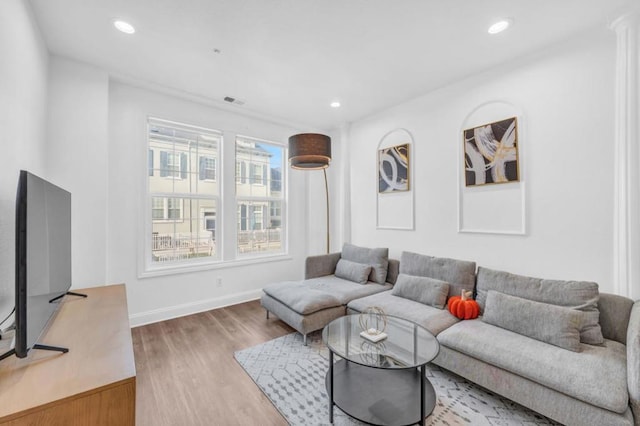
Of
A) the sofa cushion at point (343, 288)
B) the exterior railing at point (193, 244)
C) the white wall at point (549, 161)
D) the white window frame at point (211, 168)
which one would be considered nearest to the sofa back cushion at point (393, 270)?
the sofa cushion at point (343, 288)

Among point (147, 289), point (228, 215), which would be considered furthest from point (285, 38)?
point (147, 289)

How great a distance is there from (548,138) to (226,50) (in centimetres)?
310

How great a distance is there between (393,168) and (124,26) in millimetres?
3234

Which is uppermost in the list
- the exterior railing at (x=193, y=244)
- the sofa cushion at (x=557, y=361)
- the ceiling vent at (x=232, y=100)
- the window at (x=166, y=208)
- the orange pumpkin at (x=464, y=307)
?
the ceiling vent at (x=232, y=100)

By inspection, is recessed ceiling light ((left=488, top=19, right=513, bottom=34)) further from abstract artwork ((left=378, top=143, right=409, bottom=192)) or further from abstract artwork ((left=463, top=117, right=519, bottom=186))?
abstract artwork ((left=378, top=143, right=409, bottom=192))

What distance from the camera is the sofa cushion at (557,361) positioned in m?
1.53

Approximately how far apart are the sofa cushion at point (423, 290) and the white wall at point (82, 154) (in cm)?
319

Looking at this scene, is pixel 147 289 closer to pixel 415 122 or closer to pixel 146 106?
pixel 146 106

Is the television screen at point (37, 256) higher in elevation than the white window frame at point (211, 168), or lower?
lower

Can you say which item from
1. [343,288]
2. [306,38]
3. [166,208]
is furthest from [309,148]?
[166,208]

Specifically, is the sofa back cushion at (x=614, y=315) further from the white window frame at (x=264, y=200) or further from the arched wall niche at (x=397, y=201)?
the white window frame at (x=264, y=200)

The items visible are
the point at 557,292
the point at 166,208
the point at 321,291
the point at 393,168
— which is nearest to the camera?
the point at 557,292

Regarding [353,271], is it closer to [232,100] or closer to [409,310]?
[409,310]

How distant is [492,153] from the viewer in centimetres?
290
